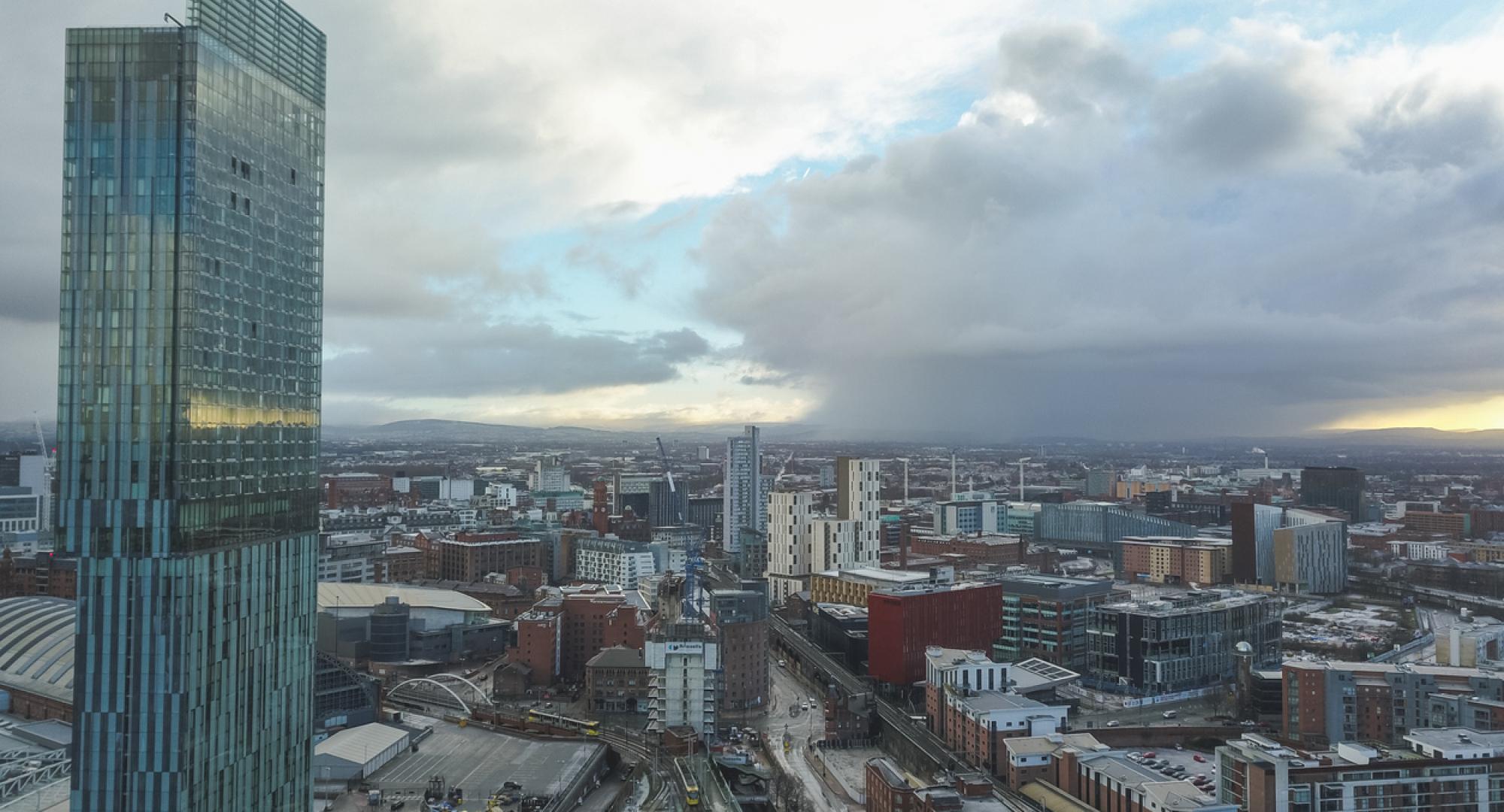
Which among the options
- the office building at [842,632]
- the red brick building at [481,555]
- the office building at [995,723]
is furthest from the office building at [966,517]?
the office building at [995,723]

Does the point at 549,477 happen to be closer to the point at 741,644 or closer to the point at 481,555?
the point at 481,555

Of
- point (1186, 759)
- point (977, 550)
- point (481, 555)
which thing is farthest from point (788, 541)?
point (1186, 759)

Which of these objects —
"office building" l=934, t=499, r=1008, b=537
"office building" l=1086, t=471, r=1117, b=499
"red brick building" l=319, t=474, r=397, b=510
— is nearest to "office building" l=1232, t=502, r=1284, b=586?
"office building" l=934, t=499, r=1008, b=537

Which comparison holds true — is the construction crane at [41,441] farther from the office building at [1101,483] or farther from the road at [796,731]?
the office building at [1101,483]

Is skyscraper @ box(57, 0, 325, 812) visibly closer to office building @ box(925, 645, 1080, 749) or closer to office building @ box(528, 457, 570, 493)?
Result: office building @ box(925, 645, 1080, 749)

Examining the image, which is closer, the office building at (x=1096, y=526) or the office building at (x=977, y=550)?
the office building at (x=977, y=550)
